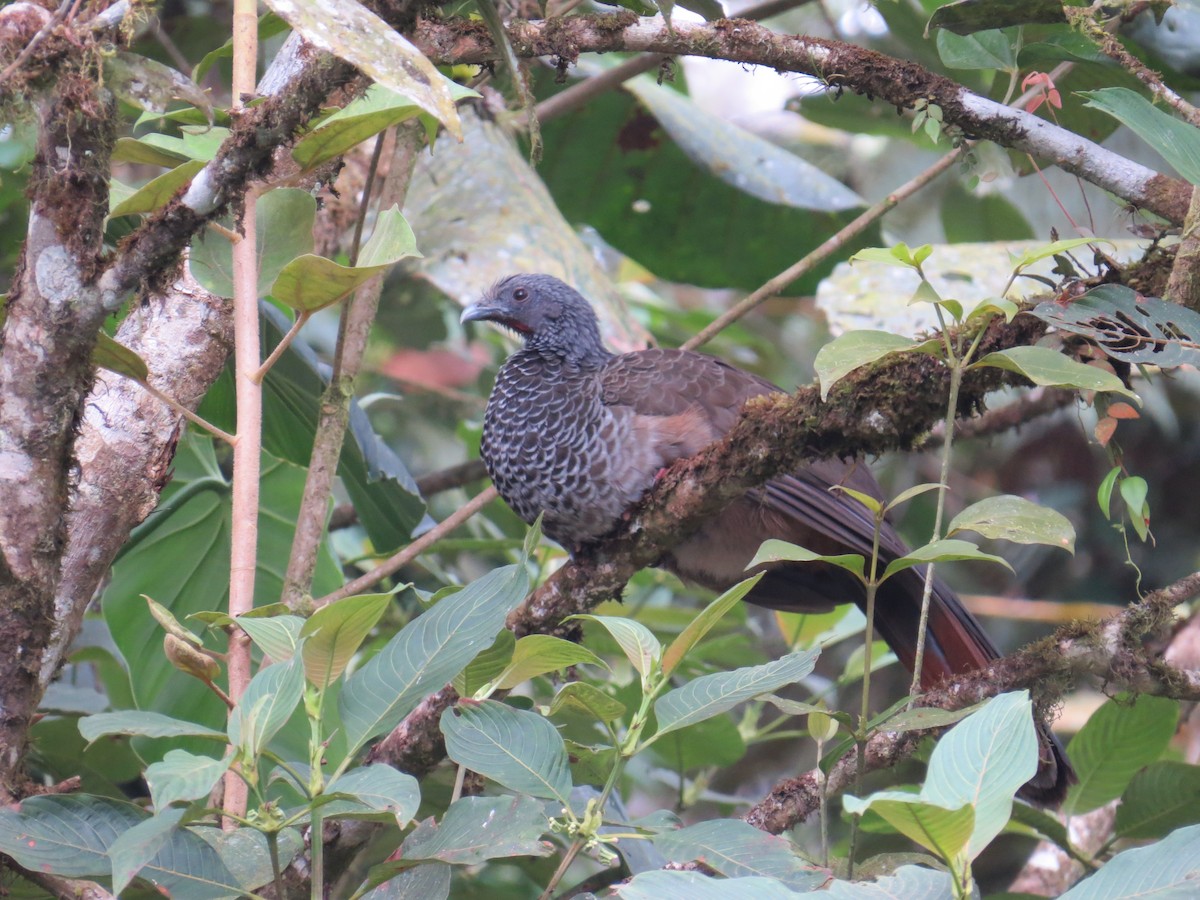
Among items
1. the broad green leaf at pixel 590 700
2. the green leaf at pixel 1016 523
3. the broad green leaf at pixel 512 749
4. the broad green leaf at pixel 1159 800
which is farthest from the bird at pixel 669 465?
the broad green leaf at pixel 512 749

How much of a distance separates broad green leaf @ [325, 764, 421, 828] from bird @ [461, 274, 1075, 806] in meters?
1.54

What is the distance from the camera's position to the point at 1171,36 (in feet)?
9.04

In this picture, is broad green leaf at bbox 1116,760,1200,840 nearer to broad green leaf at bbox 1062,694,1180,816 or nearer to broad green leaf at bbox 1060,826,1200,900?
broad green leaf at bbox 1062,694,1180,816

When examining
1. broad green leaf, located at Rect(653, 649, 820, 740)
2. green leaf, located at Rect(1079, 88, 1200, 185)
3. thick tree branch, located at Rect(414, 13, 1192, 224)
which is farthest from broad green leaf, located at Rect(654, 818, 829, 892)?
thick tree branch, located at Rect(414, 13, 1192, 224)

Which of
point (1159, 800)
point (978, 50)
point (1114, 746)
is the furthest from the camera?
point (1114, 746)

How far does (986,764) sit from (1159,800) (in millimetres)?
1513

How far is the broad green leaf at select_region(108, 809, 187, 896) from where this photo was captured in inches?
39.7

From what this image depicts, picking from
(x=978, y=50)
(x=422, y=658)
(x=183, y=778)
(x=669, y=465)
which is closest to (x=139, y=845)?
(x=183, y=778)

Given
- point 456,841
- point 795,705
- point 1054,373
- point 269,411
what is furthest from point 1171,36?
point 456,841

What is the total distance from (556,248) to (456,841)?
2.33 metres

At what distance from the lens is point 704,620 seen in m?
1.27

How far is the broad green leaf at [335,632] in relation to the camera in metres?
1.17

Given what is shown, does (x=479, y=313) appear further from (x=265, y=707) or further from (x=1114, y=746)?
(x=265, y=707)

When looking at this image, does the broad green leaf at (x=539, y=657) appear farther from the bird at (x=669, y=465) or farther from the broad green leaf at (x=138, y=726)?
the bird at (x=669, y=465)
